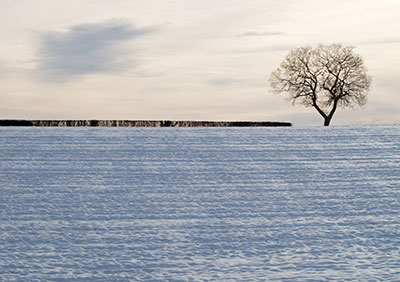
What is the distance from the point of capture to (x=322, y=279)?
9.27 m

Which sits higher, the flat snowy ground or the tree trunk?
the tree trunk

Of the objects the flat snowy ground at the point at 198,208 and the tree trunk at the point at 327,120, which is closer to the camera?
the flat snowy ground at the point at 198,208

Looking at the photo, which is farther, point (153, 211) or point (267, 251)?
point (153, 211)

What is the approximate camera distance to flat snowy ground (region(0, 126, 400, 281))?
9.89 m

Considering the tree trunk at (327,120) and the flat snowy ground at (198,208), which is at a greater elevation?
the tree trunk at (327,120)

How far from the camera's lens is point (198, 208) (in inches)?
503

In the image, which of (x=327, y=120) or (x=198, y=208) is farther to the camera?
(x=327, y=120)

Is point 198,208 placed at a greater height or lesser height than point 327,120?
lesser

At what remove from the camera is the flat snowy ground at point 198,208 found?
389 inches

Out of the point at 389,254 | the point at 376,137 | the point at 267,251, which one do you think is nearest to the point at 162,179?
the point at 267,251

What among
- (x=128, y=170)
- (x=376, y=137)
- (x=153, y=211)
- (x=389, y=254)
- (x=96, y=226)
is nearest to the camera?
(x=389, y=254)

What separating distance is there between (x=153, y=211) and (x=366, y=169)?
21.6ft

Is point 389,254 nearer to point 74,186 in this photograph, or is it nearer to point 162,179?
point 162,179

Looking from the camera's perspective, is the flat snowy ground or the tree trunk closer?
the flat snowy ground
